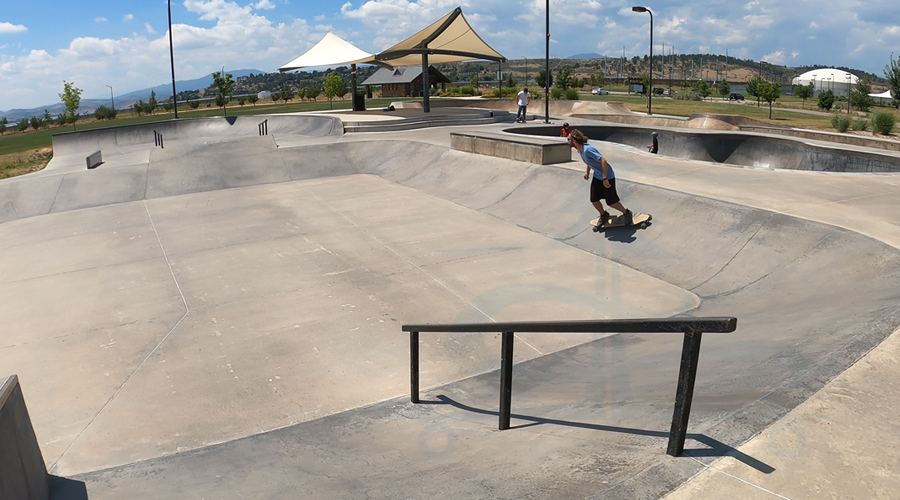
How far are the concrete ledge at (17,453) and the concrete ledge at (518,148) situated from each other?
1192 cm

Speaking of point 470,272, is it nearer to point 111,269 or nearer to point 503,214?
point 503,214

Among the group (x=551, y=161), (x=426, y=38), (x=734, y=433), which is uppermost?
(x=426, y=38)

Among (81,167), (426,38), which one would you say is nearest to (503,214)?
(81,167)

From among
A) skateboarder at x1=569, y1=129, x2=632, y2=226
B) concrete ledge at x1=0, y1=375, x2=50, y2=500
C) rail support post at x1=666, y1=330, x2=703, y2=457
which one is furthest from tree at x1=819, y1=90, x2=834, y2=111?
concrete ledge at x1=0, y1=375, x2=50, y2=500

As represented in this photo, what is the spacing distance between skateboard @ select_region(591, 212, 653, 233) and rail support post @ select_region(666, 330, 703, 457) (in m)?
7.69

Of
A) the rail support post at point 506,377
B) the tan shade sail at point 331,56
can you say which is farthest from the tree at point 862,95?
the rail support post at point 506,377

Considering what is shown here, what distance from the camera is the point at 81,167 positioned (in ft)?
69.9

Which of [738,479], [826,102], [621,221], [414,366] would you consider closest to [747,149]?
[621,221]

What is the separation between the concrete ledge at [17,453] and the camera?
9.80 feet

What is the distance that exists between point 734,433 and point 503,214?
10016mm

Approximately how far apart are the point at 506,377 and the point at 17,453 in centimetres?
280

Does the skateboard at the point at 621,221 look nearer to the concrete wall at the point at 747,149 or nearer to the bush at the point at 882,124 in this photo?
the concrete wall at the point at 747,149

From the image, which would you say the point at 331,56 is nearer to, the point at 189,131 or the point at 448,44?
the point at 448,44

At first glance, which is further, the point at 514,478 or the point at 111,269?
the point at 111,269
